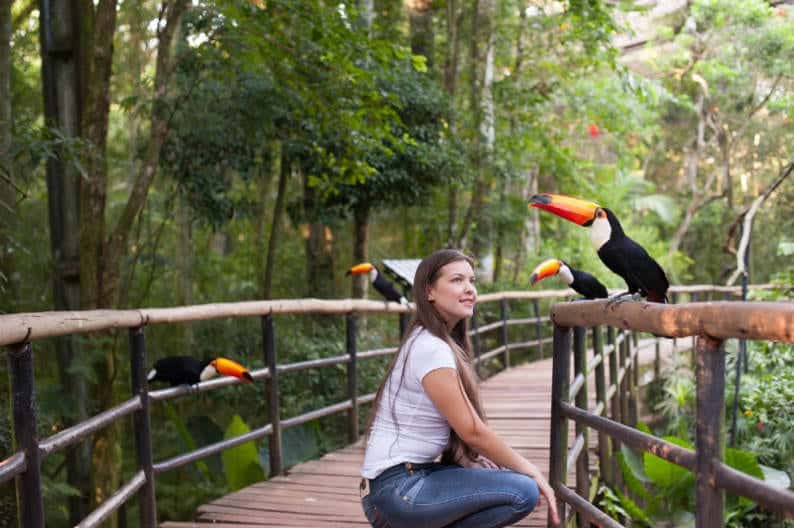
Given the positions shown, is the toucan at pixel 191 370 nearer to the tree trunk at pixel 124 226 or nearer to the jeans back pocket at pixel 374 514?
the tree trunk at pixel 124 226

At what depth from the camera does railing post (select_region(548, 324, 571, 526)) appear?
9.77 feet

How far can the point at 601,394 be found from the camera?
4.47 meters

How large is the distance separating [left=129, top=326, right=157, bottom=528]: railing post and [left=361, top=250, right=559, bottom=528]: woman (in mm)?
1090

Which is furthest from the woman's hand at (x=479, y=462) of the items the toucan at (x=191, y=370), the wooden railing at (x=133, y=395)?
the toucan at (x=191, y=370)

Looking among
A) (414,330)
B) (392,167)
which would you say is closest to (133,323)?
(414,330)

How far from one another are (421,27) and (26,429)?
10.2m

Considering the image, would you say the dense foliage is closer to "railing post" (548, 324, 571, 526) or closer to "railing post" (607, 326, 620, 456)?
"railing post" (607, 326, 620, 456)

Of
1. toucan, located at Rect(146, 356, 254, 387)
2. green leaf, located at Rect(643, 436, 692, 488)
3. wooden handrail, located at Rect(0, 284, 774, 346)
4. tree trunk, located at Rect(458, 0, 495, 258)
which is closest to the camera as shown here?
wooden handrail, located at Rect(0, 284, 774, 346)

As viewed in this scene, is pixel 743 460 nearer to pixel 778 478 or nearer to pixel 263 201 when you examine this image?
pixel 778 478

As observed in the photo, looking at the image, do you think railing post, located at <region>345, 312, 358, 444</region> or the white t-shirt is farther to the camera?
railing post, located at <region>345, 312, 358, 444</region>

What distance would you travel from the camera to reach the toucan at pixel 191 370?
436cm

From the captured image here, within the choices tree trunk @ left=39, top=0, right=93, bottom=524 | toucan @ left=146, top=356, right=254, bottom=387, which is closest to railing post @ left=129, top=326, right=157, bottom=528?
toucan @ left=146, top=356, right=254, bottom=387

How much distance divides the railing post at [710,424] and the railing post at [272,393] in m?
2.87

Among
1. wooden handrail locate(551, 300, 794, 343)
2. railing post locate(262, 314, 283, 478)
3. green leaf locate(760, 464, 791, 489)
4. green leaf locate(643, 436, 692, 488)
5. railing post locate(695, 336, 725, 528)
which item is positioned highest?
wooden handrail locate(551, 300, 794, 343)
